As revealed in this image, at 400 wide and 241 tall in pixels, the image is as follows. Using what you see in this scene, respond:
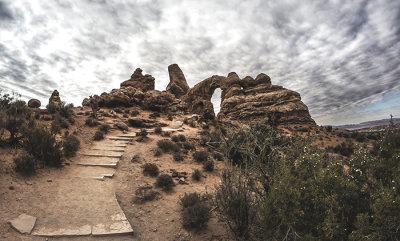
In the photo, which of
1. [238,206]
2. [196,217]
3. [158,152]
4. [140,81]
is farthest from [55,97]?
[238,206]

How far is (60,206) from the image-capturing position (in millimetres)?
4469

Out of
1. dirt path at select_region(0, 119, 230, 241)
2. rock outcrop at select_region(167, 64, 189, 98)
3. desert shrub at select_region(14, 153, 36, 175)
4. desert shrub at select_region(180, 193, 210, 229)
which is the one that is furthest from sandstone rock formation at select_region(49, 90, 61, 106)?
desert shrub at select_region(180, 193, 210, 229)

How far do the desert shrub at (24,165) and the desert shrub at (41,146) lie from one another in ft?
2.28

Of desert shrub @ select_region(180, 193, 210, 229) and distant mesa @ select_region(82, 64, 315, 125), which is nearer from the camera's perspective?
desert shrub @ select_region(180, 193, 210, 229)

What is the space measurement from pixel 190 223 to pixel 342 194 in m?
3.43

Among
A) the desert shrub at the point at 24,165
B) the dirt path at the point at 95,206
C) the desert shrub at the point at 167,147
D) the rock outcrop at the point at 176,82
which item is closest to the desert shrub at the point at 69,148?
the dirt path at the point at 95,206

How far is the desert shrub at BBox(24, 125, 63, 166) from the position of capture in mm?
6031

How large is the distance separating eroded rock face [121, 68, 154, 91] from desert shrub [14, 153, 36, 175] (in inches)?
1098

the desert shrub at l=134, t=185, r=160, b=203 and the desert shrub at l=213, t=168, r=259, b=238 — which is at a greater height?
the desert shrub at l=213, t=168, r=259, b=238

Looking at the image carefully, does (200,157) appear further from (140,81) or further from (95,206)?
(140,81)

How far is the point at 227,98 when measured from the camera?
3719cm

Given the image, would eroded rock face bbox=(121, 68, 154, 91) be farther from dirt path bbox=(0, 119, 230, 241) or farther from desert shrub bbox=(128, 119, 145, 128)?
dirt path bbox=(0, 119, 230, 241)

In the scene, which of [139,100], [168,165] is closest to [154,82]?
[139,100]

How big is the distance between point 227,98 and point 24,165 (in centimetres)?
3447
